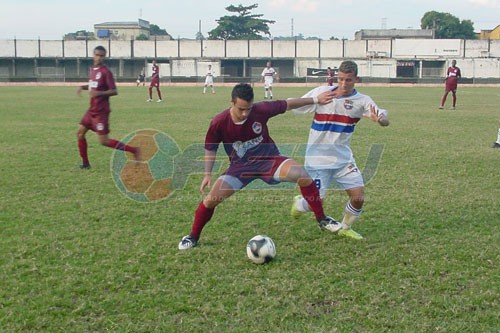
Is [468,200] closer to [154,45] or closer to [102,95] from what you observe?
[102,95]

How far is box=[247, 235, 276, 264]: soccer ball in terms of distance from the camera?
4.55 m

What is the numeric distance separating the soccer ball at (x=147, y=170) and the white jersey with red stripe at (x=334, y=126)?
7.86 ft

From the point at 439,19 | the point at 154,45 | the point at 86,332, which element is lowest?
the point at 86,332

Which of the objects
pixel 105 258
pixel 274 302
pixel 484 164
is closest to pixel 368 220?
pixel 274 302

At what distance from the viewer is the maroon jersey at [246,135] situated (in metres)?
4.87

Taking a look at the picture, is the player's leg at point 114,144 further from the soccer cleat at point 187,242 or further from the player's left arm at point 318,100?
the player's left arm at point 318,100

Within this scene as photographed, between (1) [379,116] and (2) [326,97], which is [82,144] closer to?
(2) [326,97]

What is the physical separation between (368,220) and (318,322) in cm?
256

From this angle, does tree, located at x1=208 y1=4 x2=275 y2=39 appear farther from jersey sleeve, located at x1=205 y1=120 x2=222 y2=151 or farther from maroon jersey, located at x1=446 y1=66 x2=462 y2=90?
jersey sleeve, located at x1=205 y1=120 x2=222 y2=151

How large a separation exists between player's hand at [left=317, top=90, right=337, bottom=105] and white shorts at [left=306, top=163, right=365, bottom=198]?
2.22 ft

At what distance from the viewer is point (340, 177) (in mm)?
5391

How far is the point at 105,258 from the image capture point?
4672 mm

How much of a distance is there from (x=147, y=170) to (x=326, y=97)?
423 cm

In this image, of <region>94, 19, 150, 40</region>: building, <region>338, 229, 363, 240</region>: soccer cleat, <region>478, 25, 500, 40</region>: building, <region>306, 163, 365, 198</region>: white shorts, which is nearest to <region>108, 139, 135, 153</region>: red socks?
<region>306, 163, 365, 198</region>: white shorts
